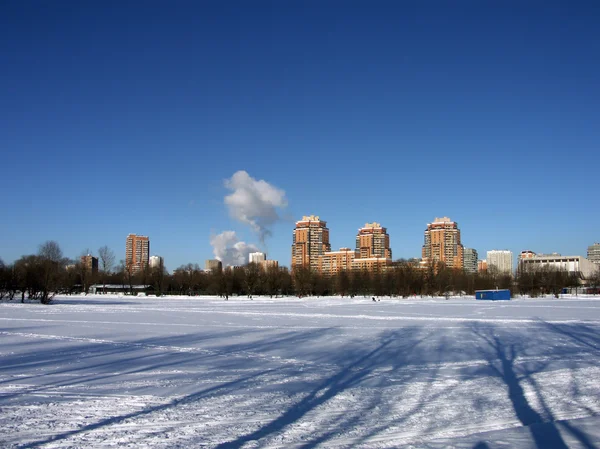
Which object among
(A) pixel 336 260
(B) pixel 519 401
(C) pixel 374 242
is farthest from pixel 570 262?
(B) pixel 519 401

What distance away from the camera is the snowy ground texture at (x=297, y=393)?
7562 millimetres

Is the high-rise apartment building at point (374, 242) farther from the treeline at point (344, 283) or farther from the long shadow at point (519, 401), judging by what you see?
the long shadow at point (519, 401)

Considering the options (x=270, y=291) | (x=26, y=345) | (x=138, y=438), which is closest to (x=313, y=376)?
(x=138, y=438)

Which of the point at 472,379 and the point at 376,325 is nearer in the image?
the point at 472,379

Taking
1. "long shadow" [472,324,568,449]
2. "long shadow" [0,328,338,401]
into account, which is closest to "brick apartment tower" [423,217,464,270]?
"long shadow" [472,324,568,449]

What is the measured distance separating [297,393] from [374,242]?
183 m

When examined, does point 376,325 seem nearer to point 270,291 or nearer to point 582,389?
point 582,389

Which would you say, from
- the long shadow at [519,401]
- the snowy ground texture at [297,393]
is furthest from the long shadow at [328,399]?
the long shadow at [519,401]

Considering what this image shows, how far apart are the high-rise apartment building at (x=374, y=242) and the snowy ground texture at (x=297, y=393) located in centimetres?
17184

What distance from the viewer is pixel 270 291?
329 ft

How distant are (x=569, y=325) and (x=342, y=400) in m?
21.1

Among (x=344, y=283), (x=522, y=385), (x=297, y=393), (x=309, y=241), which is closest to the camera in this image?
(x=297, y=393)

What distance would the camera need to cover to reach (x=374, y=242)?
627 feet

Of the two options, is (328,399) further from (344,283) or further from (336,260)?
(336,260)
